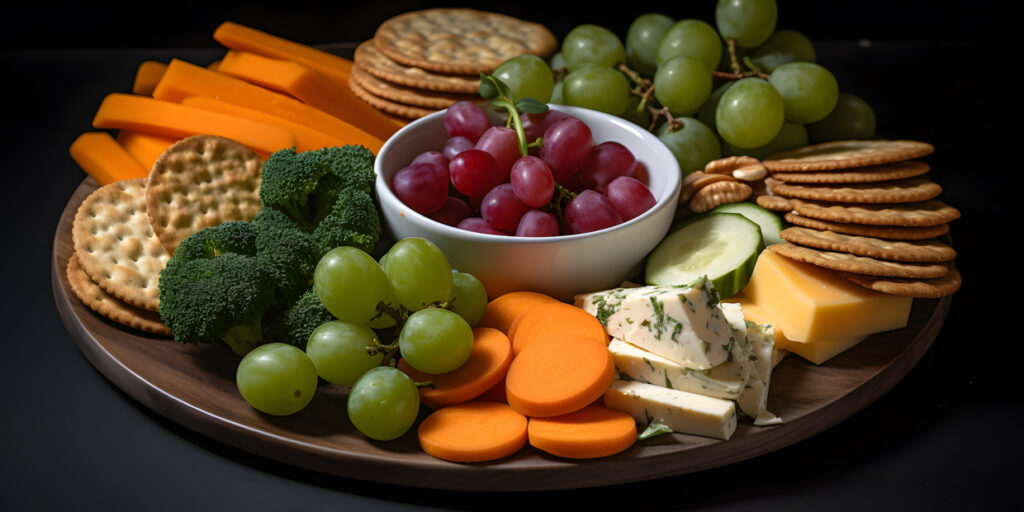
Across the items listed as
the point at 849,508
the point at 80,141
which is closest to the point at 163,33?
the point at 80,141

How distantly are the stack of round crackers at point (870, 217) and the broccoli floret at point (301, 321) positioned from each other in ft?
2.72

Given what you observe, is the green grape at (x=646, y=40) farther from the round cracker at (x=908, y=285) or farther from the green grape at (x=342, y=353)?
the green grape at (x=342, y=353)

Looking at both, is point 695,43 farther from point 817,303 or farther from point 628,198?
point 817,303

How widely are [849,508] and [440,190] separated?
35.3 inches

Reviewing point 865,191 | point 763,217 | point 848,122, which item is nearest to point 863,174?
point 865,191

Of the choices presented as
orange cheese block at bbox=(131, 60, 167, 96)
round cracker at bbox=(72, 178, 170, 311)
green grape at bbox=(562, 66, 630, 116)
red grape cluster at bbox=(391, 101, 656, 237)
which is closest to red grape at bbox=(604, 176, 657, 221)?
red grape cluster at bbox=(391, 101, 656, 237)

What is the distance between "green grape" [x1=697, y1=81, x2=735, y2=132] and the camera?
198 cm

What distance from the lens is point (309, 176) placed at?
1.60 metres

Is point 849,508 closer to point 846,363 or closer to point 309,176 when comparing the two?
point 846,363

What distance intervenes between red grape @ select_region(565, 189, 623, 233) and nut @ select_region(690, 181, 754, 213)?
0.24m

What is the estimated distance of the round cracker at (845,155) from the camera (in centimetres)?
164

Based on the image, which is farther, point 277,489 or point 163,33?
point 163,33

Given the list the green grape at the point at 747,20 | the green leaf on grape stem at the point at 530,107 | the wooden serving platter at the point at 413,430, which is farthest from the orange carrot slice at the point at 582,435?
the green grape at the point at 747,20

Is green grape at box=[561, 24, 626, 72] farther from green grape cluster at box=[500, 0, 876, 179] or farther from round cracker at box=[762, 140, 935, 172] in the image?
round cracker at box=[762, 140, 935, 172]
